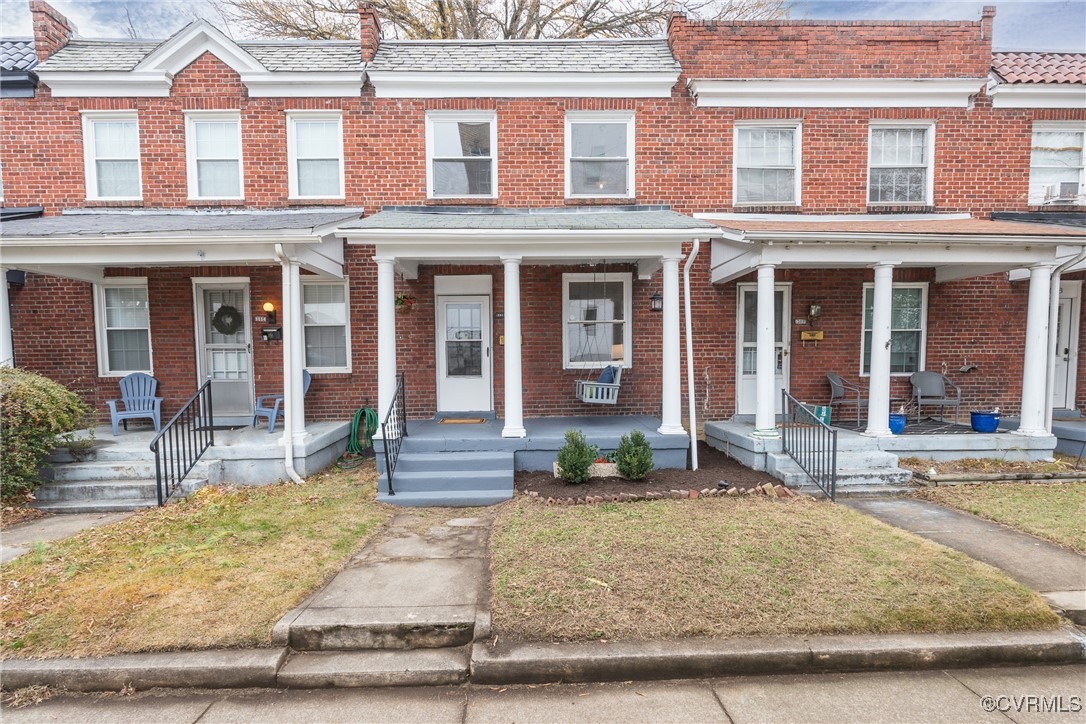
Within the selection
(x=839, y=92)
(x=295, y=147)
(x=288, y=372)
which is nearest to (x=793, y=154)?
(x=839, y=92)

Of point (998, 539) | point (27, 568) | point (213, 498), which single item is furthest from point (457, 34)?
point (998, 539)

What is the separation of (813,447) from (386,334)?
18.9 ft

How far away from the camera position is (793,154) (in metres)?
8.58

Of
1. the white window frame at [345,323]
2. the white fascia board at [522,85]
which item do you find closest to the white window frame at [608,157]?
the white fascia board at [522,85]

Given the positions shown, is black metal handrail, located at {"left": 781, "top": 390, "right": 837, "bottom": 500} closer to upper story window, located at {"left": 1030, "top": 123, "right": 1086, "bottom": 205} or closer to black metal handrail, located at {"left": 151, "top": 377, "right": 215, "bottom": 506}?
upper story window, located at {"left": 1030, "top": 123, "right": 1086, "bottom": 205}

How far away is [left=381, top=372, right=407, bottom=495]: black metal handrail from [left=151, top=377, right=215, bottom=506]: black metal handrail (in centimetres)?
227

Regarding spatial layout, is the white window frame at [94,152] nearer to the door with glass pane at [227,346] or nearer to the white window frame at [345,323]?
the door with glass pane at [227,346]

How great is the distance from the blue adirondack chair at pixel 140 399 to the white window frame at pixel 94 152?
3016 millimetres

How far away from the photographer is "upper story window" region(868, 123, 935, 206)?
859cm

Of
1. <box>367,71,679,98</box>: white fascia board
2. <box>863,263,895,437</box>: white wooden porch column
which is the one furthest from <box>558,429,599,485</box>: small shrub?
<box>367,71,679,98</box>: white fascia board

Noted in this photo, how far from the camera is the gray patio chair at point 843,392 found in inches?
328

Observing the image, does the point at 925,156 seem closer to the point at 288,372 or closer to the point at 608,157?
the point at 608,157

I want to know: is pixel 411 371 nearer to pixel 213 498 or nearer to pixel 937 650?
pixel 213 498

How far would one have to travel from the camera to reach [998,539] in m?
4.81
